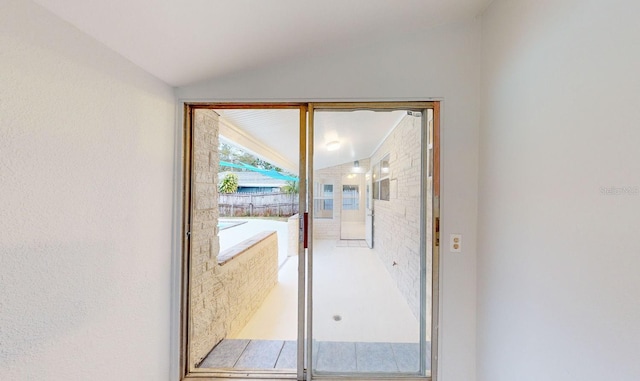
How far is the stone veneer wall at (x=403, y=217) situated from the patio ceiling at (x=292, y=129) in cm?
23

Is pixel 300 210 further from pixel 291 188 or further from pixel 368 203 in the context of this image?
pixel 368 203

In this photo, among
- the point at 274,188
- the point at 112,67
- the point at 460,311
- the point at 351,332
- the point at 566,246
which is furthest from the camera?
the point at 274,188

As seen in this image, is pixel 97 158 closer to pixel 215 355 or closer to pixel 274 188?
pixel 215 355

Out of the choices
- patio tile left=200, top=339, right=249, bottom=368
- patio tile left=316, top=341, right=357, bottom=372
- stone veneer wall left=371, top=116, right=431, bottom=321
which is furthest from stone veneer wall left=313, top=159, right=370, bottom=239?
patio tile left=200, top=339, right=249, bottom=368

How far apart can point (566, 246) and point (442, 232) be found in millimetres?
743

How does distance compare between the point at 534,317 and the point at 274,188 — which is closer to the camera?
the point at 534,317

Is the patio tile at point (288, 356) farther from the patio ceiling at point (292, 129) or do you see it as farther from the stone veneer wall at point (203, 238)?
the patio ceiling at point (292, 129)

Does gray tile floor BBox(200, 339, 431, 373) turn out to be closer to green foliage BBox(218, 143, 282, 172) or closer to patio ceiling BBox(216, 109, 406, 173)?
patio ceiling BBox(216, 109, 406, 173)

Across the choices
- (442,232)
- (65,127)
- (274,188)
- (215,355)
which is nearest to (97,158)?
(65,127)

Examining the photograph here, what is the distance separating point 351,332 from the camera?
2.20m

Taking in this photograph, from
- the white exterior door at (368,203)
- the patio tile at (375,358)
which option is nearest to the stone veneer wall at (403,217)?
the white exterior door at (368,203)

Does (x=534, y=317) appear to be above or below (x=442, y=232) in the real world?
below

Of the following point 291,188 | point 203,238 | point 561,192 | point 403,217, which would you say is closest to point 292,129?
point 291,188

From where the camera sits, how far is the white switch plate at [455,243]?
181cm
